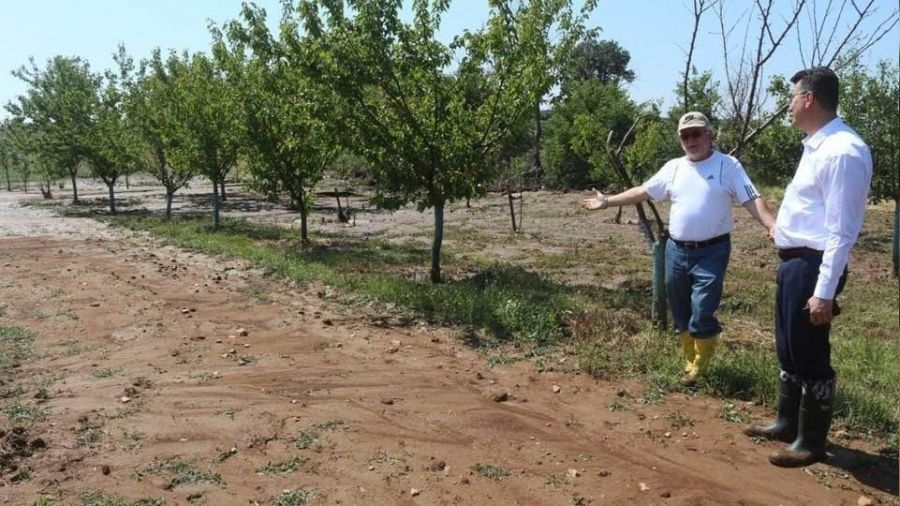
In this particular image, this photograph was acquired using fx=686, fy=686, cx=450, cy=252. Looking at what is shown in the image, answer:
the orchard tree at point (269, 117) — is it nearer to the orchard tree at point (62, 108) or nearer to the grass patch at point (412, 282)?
the grass patch at point (412, 282)

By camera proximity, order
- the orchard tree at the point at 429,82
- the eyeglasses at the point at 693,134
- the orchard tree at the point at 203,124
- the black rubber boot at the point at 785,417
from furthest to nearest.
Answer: the orchard tree at the point at 203,124
the orchard tree at the point at 429,82
the eyeglasses at the point at 693,134
the black rubber boot at the point at 785,417

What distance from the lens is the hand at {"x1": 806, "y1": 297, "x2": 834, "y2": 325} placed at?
3322mm

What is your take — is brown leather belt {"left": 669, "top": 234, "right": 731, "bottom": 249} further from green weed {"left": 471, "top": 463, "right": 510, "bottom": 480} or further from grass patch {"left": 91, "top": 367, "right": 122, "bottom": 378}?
grass patch {"left": 91, "top": 367, "right": 122, "bottom": 378}

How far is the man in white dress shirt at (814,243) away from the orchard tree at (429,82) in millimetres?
5321

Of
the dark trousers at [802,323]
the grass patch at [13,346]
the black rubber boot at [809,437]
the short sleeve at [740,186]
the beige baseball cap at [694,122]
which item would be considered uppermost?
the beige baseball cap at [694,122]

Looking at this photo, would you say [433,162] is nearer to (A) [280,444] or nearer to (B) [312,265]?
(B) [312,265]

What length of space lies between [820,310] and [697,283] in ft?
4.43

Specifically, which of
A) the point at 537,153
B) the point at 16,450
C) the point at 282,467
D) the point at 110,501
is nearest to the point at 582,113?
the point at 537,153

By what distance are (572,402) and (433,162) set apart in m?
4.90

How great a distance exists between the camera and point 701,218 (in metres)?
4.56

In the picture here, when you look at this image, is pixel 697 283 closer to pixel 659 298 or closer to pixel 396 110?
pixel 659 298

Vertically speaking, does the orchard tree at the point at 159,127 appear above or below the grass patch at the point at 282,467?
above

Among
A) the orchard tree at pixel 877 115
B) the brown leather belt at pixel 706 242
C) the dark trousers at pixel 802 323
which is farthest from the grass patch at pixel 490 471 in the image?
the orchard tree at pixel 877 115

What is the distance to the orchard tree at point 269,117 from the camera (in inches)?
487
